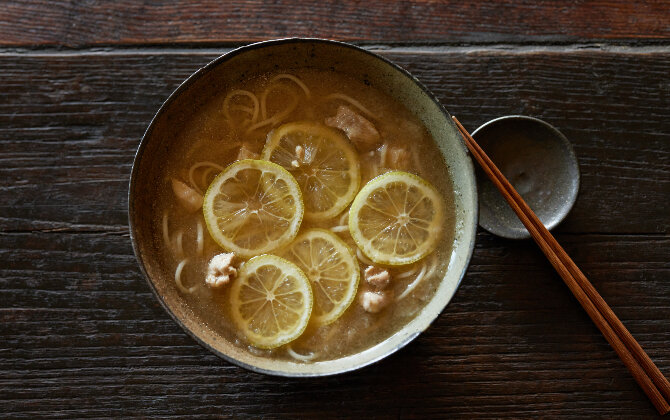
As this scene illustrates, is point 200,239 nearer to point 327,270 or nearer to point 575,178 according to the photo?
point 327,270

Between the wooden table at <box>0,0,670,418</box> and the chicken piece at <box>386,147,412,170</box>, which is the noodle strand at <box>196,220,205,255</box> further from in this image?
A: the chicken piece at <box>386,147,412,170</box>

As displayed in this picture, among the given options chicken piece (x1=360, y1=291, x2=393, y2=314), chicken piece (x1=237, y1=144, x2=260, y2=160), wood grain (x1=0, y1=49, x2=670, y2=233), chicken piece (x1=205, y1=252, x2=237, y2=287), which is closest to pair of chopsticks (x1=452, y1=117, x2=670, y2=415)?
wood grain (x1=0, y1=49, x2=670, y2=233)

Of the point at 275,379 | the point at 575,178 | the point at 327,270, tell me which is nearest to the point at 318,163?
the point at 327,270

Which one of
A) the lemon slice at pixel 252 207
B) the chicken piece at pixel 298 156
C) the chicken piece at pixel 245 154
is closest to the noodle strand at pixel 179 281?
the lemon slice at pixel 252 207

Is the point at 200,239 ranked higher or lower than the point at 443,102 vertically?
lower

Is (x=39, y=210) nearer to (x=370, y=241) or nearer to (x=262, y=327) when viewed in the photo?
(x=262, y=327)

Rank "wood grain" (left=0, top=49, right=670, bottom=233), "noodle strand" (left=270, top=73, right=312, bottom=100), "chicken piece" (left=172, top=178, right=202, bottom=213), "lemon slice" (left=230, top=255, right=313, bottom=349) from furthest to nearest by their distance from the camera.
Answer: "wood grain" (left=0, top=49, right=670, bottom=233), "noodle strand" (left=270, top=73, right=312, bottom=100), "chicken piece" (left=172, top=178, right=202, bottom=213), "lemon slice" (left=230, top=255, right=313, bottom=349)

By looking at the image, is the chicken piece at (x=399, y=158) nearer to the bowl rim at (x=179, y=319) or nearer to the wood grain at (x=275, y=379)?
the bowl rim at (x=179, y=319)
